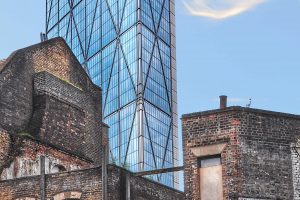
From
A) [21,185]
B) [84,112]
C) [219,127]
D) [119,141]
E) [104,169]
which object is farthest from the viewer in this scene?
[119,141]

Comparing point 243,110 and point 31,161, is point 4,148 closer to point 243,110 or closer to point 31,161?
point 31,161

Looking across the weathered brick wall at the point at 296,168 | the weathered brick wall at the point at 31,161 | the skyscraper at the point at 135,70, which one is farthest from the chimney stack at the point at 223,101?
the skyscraper at the point at 135,70

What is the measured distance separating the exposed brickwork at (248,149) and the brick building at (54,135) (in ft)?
22.9

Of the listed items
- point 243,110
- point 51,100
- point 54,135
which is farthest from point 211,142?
point 51,100

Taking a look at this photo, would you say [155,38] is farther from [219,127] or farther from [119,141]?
[219,127]

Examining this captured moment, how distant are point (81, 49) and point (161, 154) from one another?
26792mm

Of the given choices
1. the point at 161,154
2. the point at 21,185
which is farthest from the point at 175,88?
the point at 21,185

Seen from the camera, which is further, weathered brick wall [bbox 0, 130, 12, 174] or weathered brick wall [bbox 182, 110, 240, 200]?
weathered brick wall [bbox 0, 130, 12, 174]

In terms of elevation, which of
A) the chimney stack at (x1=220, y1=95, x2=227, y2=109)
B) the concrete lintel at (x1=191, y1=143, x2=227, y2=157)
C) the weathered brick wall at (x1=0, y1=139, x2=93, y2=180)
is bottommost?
the concrete lintel at (x1=191, y1=143, x2=227, y2=157)

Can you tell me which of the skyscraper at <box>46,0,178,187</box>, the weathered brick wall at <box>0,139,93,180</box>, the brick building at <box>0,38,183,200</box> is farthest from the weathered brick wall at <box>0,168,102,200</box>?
the skyscraper at <box>46,0,178,187</box>

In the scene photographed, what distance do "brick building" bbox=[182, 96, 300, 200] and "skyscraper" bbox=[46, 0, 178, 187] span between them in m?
92.4

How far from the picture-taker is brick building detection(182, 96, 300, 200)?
25453mm

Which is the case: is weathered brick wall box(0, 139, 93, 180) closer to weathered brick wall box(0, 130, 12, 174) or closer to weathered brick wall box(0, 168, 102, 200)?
weathered brick wall box(0, 130, 12, 174)

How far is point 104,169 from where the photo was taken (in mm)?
32375
